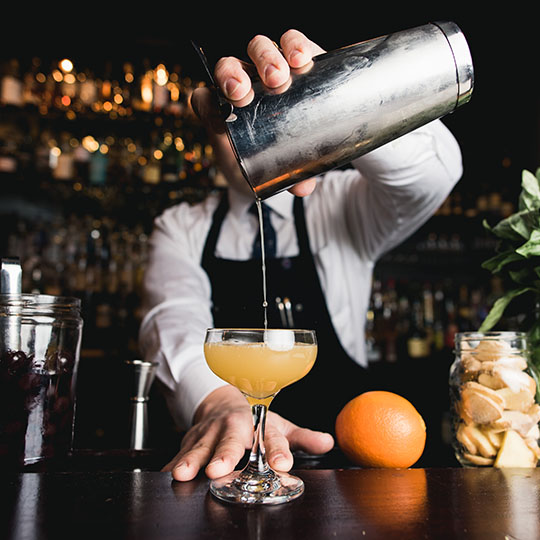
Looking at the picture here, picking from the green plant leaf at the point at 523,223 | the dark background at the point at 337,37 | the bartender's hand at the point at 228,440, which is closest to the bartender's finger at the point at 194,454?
the bartender's hand at the point at 228,440

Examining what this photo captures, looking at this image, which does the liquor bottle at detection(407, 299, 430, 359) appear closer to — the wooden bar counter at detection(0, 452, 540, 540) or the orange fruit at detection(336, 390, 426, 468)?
the orange fruit at detection(336, 390, 426, 468)

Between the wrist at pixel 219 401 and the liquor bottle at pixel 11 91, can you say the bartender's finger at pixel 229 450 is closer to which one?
the wrist at pixel 219 401

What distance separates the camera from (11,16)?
121 inches

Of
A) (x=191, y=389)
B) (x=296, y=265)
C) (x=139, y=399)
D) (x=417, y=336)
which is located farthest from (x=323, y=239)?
(x=417, y=336)

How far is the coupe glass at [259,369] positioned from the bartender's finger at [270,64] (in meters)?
0.32

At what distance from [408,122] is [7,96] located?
2.85 metres

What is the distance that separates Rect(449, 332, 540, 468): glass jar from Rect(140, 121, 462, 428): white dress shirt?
49 centimetres

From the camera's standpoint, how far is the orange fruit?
2.67 feet

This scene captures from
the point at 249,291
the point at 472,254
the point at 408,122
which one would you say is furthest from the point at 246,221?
the point at 472,254

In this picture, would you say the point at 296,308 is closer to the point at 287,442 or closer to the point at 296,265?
the point at 296,265

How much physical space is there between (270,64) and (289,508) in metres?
0.53

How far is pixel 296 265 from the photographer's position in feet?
5.74

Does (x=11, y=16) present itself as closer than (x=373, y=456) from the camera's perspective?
No

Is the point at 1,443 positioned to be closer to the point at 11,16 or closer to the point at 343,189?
the point at 343,189
